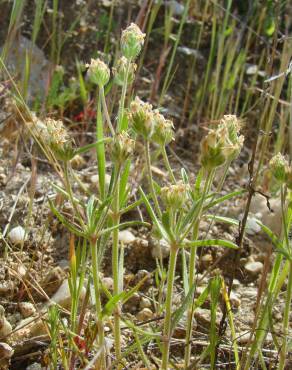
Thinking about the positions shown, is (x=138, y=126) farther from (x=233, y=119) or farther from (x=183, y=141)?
(x=183, y=141)

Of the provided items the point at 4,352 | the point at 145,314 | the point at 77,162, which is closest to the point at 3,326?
the point at 4,352

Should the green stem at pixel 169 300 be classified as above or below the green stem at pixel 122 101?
below

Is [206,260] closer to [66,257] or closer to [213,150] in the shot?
[66,257]

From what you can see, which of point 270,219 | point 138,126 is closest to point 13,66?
point 270,219

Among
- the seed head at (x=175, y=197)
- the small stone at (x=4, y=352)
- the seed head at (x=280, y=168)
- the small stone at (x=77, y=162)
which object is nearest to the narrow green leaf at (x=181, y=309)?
the seed head at (x=175, y=197)

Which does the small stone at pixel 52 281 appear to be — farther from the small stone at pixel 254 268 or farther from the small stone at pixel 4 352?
the small stone at pixel 254 268

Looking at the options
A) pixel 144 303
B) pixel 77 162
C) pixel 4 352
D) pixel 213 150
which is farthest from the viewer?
pixel 77 162

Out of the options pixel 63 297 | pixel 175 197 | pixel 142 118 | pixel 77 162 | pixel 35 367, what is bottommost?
pixel 35 367
